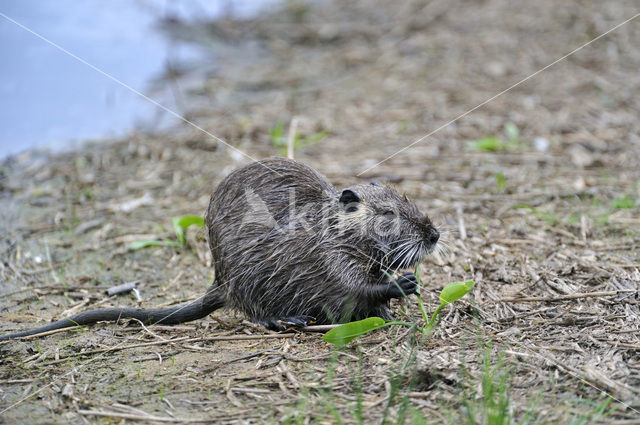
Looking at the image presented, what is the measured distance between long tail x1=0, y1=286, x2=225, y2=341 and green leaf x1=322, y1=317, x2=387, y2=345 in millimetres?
726

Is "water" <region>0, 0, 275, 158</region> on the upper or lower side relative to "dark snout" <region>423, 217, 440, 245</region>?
upper

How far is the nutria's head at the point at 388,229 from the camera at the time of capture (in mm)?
3410

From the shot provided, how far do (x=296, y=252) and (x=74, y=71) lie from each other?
195 inches

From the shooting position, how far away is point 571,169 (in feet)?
17.7

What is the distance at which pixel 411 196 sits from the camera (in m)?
4.95

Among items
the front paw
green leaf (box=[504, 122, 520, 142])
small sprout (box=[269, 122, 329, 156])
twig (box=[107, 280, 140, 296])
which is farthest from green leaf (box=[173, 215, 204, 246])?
green leaf (box=[504, 122, 520, 142])

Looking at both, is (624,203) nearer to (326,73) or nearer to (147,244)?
(147,244)

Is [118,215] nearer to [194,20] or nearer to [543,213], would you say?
[543,213]

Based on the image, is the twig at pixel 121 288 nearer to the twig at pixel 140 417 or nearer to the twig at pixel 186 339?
the twig at pixel 186 339

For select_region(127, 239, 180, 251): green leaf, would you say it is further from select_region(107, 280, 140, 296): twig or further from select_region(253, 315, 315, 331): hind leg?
select_region(253, 315, 315, 331): hind leg

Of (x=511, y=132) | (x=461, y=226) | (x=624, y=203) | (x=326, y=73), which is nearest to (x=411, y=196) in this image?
(x=461, y=226)

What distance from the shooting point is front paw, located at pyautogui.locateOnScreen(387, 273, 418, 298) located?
10.4ft

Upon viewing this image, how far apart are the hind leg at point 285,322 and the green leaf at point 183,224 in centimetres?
102

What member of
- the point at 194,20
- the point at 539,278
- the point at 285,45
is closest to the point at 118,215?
the point at 539,278
